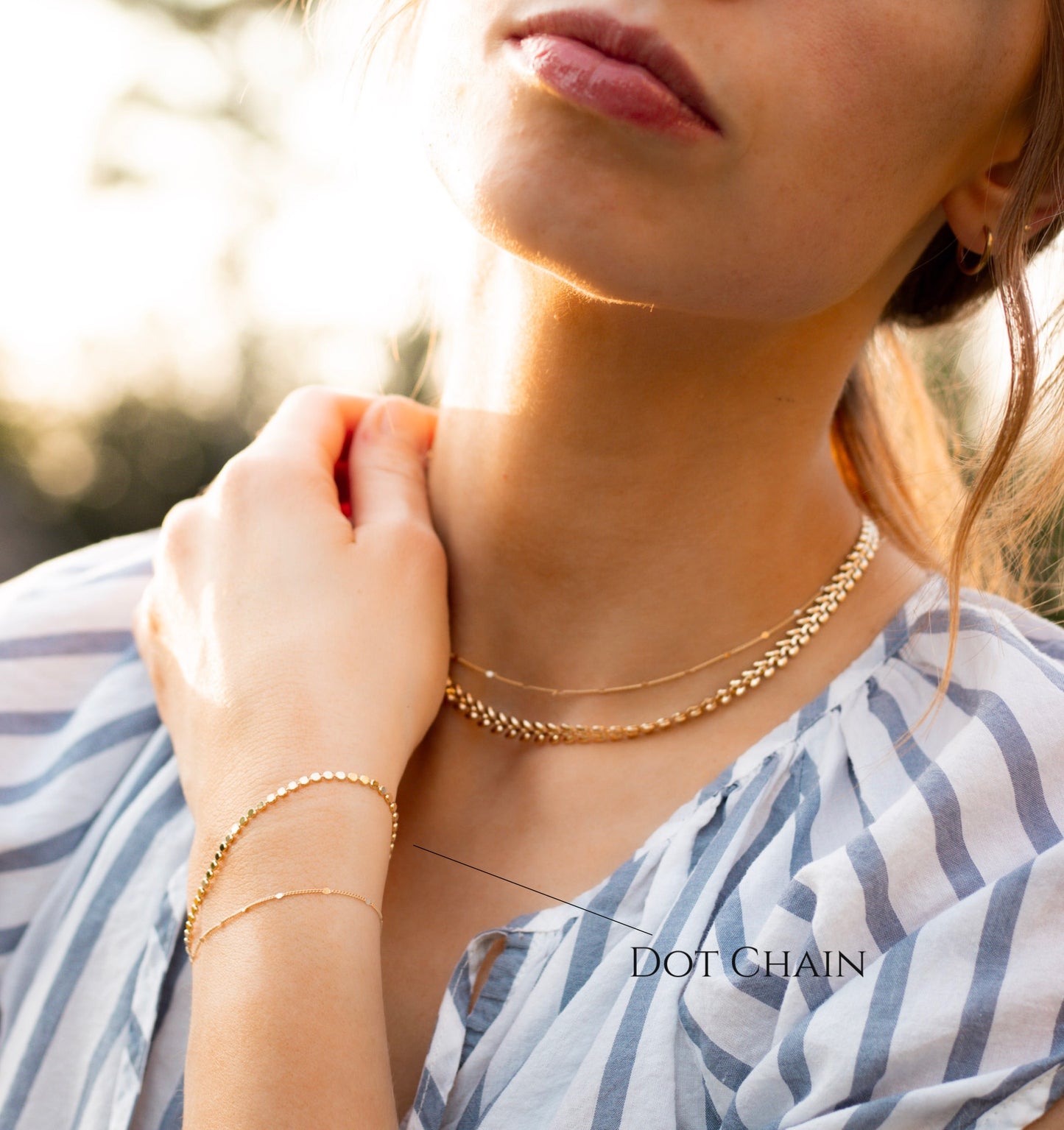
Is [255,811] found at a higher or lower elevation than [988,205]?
lower

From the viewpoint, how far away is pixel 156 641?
1590 millimetres

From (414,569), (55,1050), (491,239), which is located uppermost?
(491,239)

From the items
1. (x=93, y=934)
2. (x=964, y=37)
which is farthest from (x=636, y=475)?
(x=93, y=934)

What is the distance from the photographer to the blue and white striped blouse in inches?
41.2

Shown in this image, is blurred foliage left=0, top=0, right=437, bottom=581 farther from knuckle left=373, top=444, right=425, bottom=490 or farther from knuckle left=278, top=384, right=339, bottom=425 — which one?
knuckle left=373, top=444, right=425, bottom=490

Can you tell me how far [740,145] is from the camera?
1.13 m

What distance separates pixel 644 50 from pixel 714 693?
0.77 m

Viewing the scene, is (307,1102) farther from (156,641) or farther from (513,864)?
(156,641)

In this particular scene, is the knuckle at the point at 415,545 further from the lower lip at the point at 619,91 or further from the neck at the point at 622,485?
the lower lip at the point at 619,91

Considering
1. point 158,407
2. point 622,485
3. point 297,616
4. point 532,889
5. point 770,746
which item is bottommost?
Answer: point 158,407

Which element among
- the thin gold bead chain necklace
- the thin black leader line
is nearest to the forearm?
the thin black leader line

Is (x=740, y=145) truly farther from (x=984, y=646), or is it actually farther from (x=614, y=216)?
(x=984, y=646)

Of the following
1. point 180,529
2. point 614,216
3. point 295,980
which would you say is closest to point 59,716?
point 180,529

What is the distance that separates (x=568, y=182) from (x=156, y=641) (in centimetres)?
86
